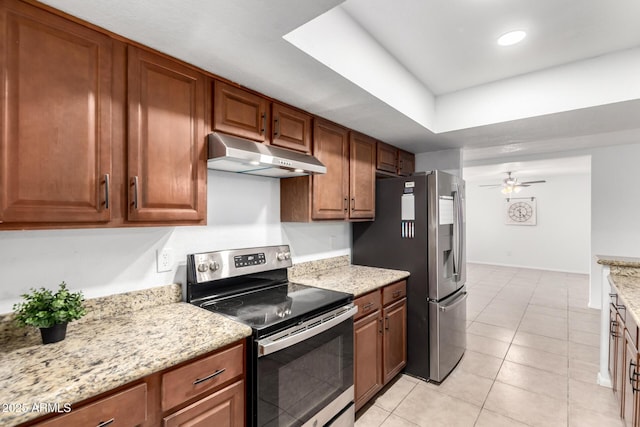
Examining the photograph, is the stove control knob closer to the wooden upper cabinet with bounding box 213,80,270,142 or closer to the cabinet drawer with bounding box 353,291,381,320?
the cabinet drawer with bounding box 353,291,381,320

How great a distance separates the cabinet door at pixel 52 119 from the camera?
1.05m

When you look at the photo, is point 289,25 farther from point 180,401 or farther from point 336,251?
point 336,251

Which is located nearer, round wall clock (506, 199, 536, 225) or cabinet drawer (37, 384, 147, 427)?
cabinet drawer (37, 384, 147, 427)

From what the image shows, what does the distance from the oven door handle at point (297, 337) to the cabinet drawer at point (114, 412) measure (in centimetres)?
46

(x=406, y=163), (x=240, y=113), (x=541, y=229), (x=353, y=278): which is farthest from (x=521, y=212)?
(x=240, y=113)

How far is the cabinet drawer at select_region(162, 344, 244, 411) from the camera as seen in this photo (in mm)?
1125

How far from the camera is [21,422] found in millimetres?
804

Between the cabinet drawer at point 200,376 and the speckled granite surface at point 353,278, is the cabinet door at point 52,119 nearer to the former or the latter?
the cabinet drawer at point 200,376

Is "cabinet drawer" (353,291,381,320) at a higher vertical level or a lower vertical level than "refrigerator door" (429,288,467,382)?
higher

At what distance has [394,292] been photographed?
2.49m

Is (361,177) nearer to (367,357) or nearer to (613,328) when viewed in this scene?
(367,357)

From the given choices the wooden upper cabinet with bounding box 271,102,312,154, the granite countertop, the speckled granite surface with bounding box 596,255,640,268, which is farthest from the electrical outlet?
the speckled granite surface with bounding box 596,255,640,268

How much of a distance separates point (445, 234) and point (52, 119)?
2.57 m

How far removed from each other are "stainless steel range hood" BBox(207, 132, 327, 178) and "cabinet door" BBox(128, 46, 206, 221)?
3.6 inches
